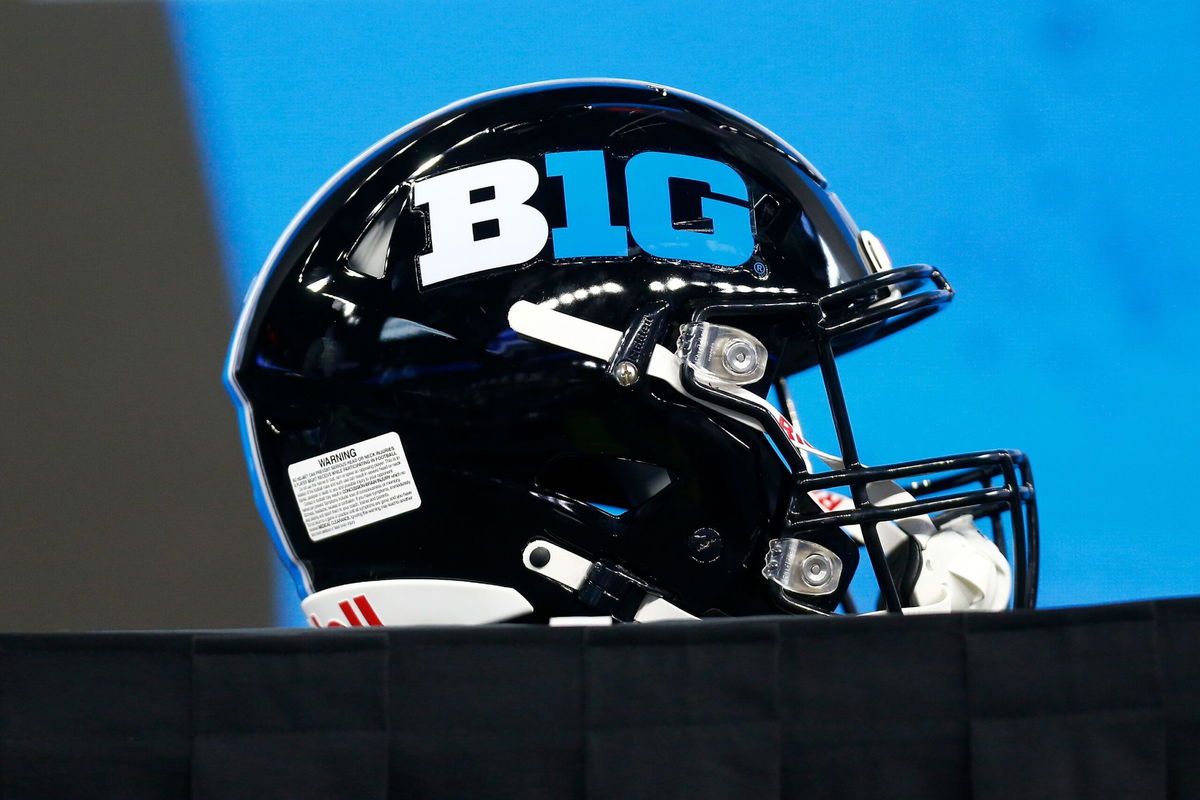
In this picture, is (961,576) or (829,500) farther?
(829,500)

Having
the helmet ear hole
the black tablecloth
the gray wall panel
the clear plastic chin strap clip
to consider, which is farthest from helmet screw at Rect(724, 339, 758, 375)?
the gray wall panel

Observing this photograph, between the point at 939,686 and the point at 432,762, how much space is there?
0.30 m

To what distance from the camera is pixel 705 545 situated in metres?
0.77

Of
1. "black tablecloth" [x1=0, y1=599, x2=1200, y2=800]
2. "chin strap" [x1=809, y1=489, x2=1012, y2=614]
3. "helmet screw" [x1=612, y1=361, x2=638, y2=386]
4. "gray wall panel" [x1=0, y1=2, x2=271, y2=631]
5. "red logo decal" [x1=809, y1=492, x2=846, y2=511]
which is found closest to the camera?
"black tablecloth" [x1=0, y1=599, x2=1200, y2=800]

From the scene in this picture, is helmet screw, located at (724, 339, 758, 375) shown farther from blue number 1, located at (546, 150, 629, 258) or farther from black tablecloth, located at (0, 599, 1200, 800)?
black tablecloth, located at (0, 599, 1200, 800)

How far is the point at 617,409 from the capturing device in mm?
753

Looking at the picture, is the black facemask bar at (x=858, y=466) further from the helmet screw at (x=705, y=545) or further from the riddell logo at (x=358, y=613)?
the riddell logo at (x=358, y=613)

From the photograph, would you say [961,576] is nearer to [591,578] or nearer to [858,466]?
[858,466]

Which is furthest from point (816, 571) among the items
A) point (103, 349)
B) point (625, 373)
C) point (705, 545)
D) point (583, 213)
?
point (103, 349)

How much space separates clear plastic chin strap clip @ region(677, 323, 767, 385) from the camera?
29.6 inches

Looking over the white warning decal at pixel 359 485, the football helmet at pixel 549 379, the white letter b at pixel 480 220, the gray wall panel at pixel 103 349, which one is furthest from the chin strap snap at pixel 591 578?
the gray wall panel at pixel 103 349

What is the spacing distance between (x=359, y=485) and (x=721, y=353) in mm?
301

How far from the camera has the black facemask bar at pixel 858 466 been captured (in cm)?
75

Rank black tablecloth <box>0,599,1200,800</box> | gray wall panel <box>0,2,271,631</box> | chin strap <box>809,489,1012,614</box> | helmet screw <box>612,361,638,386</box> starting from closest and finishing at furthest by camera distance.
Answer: black tablecloth <box>0,599,1200,800</box> < helmet screw <box>612,361,638,386</box> < chin strap <box>809,489,1012,614</box> < gray wall panel <box>0,2,271,631</box>
